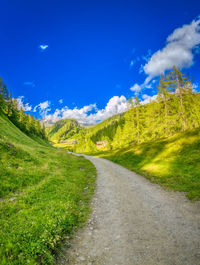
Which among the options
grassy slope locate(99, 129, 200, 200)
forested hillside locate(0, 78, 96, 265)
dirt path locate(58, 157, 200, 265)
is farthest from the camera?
grassy slope locate(99, 129, 200, 200)

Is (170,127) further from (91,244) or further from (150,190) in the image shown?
(91,244)

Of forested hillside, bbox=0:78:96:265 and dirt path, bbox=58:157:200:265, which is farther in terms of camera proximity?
dirt path, bbox=58:157:200:265

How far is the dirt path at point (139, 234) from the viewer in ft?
17.6

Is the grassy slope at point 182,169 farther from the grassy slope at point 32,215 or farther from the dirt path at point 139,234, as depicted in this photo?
the grassy slope at point 32,215

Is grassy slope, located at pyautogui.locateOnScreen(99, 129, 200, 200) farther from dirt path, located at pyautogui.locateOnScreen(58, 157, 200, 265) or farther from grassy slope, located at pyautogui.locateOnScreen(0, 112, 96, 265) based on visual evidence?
grassy slope, located at pyautogui.locateOnScreen(0, 112, 96, 265)

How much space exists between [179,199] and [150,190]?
287 cm

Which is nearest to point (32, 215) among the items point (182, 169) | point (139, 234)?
point (139, 234)

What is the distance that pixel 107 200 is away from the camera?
Result: 37.4 feet

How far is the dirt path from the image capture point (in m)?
5.36

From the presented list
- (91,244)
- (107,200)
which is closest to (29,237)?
(91,244)

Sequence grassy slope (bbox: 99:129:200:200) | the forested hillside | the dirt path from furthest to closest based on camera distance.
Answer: grassy slope (bbox: 99:129:200:200)
the dirt path
the forested hillside

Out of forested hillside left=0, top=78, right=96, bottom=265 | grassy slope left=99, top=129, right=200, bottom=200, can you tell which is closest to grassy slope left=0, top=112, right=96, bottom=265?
forested hillside left=0, top=78, right=96, bottom=265

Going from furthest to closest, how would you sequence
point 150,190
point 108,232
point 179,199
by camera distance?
point 150,190
point 179,199
point 108,232

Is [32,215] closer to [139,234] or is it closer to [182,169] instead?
[139,234]
